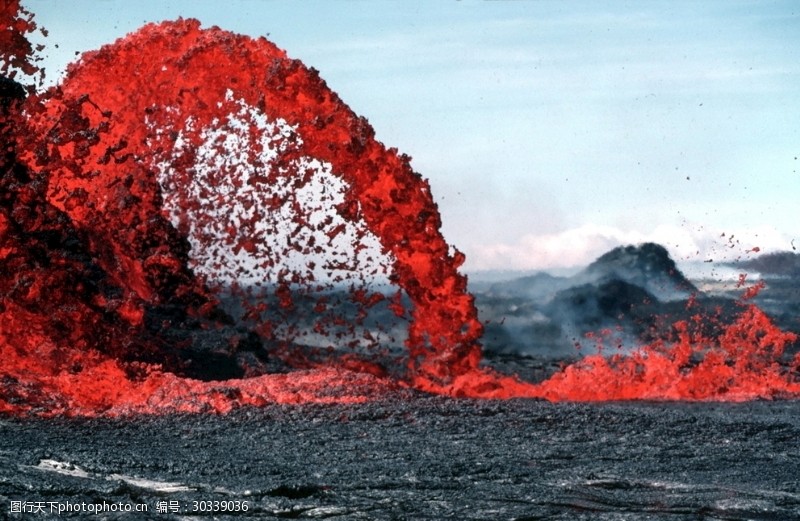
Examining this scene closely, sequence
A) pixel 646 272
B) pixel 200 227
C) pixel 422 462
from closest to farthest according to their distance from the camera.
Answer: pixel 422 462
pixel 200 227
pixel 646 272

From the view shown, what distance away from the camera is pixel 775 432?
10.5 metres

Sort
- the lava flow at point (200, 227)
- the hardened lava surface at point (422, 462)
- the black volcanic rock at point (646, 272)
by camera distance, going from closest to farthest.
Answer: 1. the hardened lava surface at point (422, 462)
2. the lava flow at point (200, 227)
3. the black volcanic rock at point (646, 272)

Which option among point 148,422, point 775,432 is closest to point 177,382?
point 148,422

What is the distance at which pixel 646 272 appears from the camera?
97.7ft

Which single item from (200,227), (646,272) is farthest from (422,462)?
(646,272)

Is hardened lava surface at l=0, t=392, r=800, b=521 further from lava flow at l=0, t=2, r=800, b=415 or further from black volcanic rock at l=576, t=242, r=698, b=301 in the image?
black volcanic rock at l=576, t=242, r=698, b=301

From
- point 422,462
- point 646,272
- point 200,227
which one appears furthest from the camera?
point 646,272

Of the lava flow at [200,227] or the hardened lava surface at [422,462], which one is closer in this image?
the hardened lava surface at [422,462]

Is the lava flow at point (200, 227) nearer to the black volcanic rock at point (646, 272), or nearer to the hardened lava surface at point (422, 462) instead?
the hardened lava surface at point (422, 462)

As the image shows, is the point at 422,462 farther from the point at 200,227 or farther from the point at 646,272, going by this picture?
the point at 646,272

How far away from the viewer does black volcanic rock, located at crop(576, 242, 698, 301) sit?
28953mm

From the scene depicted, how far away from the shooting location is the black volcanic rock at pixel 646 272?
1140 inches

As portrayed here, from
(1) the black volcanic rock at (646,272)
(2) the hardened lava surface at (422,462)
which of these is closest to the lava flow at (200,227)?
(2) the hardened lava surface at (422,462)

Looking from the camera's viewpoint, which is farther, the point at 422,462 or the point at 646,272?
the point at 646,272
